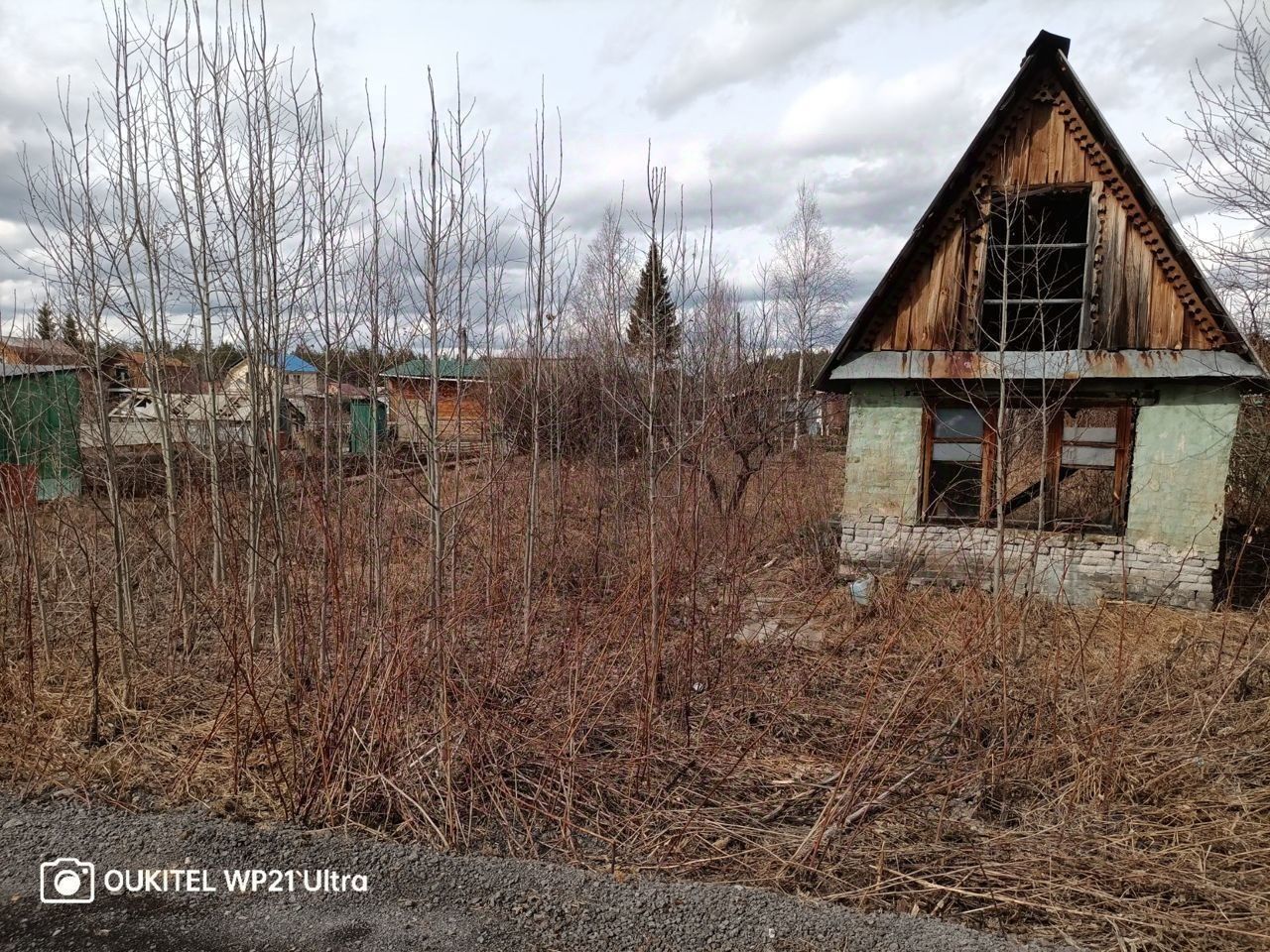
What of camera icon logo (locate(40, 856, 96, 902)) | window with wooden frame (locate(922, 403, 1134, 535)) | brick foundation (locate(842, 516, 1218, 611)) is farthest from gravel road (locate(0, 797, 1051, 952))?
window with wooden frame (locate(922, 403, 1134, 535))

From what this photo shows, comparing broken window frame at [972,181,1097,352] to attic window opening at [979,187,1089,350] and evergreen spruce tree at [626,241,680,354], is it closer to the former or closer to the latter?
attic window opening at [979,187,1089,350]

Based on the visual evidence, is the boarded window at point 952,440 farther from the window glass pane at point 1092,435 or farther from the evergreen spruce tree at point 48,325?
the evergreen spruce tree at point 48,325

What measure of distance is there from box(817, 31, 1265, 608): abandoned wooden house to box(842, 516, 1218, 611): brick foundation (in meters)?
0.02

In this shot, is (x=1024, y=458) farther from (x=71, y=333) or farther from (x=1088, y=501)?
(x=71, y=333)

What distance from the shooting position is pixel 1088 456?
27.1 ft

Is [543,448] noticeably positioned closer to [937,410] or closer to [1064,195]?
[937,410]

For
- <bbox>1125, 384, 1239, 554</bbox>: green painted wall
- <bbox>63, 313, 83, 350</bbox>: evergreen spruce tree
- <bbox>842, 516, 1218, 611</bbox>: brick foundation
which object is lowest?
<bbox>842, 516, 1218, 611</bbox>: brick foundation

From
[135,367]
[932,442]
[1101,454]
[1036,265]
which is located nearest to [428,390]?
[135,367]

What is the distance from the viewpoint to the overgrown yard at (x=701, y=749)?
3.37 m

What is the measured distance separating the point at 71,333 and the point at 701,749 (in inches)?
237

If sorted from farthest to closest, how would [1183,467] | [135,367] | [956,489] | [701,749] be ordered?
[956,489] → [1183,467] → [135,367] → [701,749]

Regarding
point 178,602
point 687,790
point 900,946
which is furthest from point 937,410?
point 178,602

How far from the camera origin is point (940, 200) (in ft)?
26.2

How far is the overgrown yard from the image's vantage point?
11.0ft
